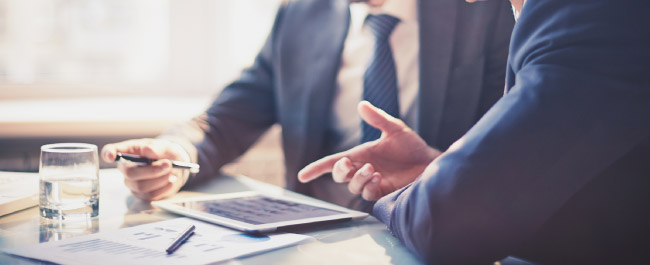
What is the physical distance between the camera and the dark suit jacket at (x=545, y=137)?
0.60 m

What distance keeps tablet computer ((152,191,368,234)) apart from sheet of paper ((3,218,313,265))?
2 centimetres

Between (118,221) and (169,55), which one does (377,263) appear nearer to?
(118,221)

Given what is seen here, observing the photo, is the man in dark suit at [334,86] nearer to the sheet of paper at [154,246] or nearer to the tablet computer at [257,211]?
the tablet computer at [257,211]

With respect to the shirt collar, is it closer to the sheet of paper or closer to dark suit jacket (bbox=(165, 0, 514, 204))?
dark suit jacket (bbox=(165, 0, 514, 204))

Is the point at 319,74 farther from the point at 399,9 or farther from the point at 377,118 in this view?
the point at 377,118

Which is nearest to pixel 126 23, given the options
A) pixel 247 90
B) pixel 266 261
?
pixel 247 90

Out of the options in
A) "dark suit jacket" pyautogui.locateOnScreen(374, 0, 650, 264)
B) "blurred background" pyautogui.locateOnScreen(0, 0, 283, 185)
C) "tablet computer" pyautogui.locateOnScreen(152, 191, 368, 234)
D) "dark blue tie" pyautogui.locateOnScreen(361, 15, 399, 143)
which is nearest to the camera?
"dark suit jacket" pyautogui.locateOnScreen(374, 0, 650, 264)

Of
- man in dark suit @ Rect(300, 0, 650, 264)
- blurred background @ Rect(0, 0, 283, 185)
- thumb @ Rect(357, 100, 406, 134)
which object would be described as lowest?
blurred background @ Rect(0, 0, 283, 185)

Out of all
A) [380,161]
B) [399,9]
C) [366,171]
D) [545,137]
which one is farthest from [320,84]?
[545,137]

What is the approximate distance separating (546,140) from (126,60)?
2.08 meters

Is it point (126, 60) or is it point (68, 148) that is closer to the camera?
point (68, 148)

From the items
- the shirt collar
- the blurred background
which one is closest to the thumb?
the shirt collar

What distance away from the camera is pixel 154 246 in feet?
2.46

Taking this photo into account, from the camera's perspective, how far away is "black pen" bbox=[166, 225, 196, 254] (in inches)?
28.4
